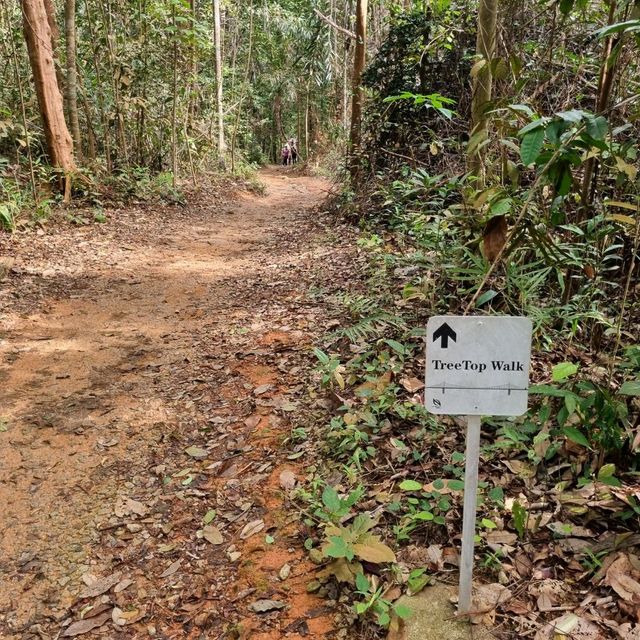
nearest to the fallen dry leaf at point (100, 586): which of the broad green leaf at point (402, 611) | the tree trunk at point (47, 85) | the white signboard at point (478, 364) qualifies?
the broad green leaf at point (402, 611)

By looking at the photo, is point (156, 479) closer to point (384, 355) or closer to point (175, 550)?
point (175, 550)

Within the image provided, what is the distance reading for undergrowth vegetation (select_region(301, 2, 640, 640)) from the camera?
7.22ft

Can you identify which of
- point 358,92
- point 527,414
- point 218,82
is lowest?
point 527,414

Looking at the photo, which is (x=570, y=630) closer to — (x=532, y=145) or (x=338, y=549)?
(x=338, y=549)

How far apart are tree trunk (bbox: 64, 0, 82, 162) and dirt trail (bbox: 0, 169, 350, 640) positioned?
13.4ft

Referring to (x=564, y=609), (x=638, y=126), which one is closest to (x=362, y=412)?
(x=564, y=609)

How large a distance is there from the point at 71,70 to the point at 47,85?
0.96 m

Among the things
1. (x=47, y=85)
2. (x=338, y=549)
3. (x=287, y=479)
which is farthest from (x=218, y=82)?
(x=338, y=549)

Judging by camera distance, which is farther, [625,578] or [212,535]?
[212,535]

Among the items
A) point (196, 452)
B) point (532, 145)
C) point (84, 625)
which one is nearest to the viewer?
point (532, 145)

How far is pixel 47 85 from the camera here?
957 cm

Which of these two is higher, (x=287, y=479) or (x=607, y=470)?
(x=607, y=470)

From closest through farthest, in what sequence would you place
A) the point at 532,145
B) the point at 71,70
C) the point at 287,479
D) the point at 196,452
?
the point at 532,145
the point at 287,479
the point at 196,452
the point at 71,70

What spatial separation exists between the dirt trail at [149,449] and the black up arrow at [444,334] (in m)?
1.40
